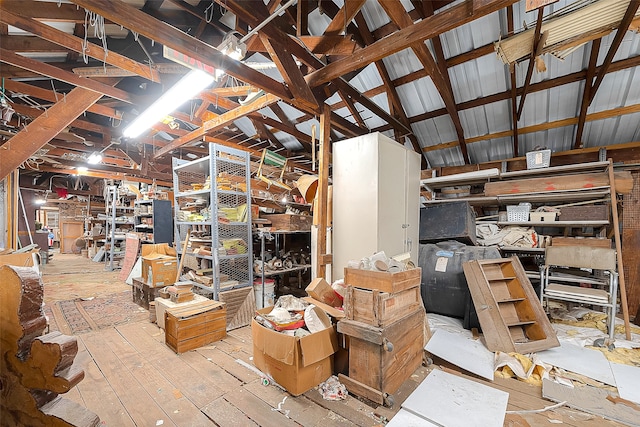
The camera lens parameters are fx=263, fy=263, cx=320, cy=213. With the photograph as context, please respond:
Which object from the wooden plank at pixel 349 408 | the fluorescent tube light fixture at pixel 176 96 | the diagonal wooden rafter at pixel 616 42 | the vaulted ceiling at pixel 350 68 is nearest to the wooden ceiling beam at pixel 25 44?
the vaulted ceiling at pixel 350 68

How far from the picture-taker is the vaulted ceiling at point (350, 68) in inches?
88.6

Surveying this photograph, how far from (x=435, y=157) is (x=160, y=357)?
566 cm

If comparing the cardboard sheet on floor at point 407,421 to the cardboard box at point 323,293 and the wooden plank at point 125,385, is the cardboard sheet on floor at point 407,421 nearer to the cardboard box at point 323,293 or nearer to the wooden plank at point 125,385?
the cardboard box at point 323,293

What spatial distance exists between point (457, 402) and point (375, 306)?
2.96ft

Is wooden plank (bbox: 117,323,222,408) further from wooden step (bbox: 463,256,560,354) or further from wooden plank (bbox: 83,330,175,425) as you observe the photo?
wooden step (bbox: 463,256,560,354)

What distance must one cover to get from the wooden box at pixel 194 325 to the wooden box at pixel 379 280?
1726 mm

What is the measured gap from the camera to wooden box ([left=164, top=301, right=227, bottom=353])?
2.67m

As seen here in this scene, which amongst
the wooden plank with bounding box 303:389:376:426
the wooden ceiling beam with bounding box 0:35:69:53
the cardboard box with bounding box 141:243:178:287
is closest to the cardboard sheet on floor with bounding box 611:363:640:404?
the wooden plank with bounding box 303:389:376:426

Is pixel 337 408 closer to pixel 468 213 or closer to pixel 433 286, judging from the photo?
pixel 433 286

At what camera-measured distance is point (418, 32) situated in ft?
7.27

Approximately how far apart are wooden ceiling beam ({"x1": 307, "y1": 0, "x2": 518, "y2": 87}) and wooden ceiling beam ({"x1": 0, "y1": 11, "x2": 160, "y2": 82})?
1.82 m

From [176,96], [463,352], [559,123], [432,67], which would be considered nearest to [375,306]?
[463,352]

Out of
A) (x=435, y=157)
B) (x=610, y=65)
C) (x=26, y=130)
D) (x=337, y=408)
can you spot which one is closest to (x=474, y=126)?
(x=435, y=157)

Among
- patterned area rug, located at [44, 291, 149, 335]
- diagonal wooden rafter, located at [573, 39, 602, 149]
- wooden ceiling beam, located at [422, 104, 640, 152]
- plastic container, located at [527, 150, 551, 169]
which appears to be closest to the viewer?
diagonal wooden rafter, located at [573, 39, 602, 149]
